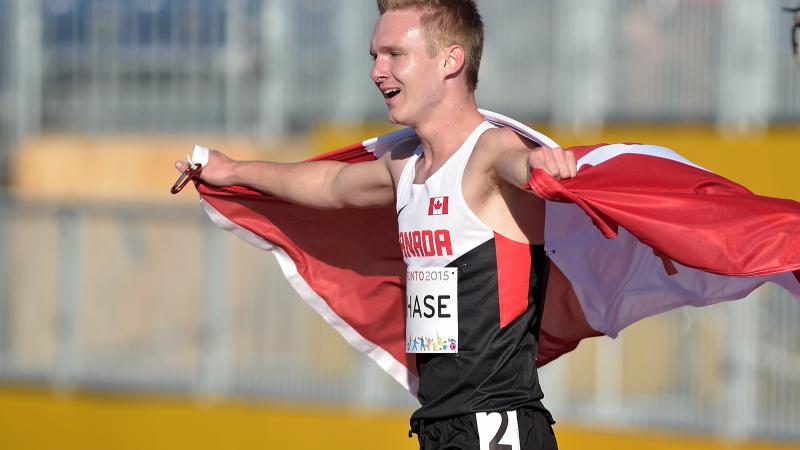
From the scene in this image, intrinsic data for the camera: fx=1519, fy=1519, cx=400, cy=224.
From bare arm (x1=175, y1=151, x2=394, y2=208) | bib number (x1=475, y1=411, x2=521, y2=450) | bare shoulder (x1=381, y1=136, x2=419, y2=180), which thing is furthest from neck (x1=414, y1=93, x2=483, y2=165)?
bib number (x1=475, y1=411, x2=521, y2=450)

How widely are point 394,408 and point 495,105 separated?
2750 millimetres

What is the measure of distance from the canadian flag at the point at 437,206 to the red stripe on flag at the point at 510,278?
7.6 inches

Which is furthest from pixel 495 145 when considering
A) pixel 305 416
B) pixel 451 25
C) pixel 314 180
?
pixel 305 416

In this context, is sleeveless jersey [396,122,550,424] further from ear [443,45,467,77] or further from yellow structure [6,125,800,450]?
yellow structure [6,125,800,450]

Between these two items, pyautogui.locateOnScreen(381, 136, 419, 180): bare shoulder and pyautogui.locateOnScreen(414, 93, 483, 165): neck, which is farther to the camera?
pyautogui.locateOnScreen(381, 136, 419, 180): bare shoulder

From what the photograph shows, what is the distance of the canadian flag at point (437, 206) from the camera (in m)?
5.00

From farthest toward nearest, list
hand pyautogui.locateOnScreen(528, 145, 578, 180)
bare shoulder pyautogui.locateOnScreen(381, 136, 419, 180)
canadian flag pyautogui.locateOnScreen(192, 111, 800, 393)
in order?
bare shoulder pyautogui.locateOnScreen(381, 136, 419, 180) → canadian flag pyautogui.locateOnScreen(192, 111, 800, 393) → hand pyautogui.locateOnScreen(528, 145, 578, 180)

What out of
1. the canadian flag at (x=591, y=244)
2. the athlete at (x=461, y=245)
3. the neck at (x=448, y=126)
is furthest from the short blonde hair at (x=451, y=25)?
the canadian flag at (x=591, y=244)

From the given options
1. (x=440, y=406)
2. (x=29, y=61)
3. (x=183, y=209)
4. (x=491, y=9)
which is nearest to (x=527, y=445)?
(x=440, y=406)

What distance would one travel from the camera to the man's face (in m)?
5.02

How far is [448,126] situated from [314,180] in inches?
33.3

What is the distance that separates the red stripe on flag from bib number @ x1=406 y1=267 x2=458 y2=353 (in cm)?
15

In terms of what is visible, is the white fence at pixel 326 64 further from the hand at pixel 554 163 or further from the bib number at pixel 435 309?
the hand at pixel 554 163

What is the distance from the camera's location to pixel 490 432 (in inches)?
196
